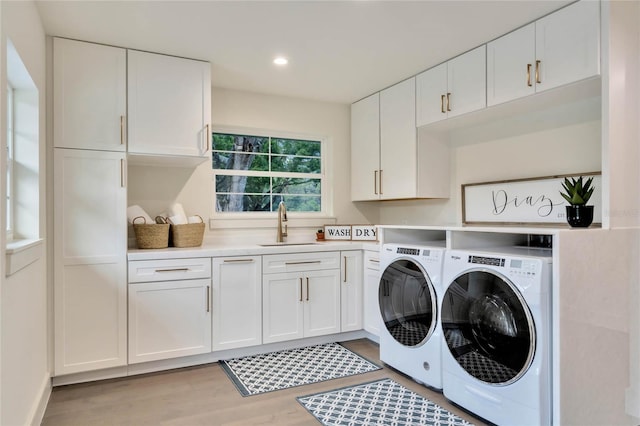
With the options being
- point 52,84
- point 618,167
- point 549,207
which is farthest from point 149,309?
point 618,167

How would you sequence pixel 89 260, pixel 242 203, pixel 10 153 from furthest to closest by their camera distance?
1. pixel 242 203
2. pixel 89 260
3. pixel 10 153

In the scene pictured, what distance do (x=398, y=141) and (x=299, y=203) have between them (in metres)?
1.21

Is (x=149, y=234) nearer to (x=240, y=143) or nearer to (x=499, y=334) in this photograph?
(x=240, y=143)

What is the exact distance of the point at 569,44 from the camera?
7.58 ft

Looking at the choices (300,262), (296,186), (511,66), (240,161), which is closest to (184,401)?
(300,262)

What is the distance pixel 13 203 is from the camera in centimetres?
227

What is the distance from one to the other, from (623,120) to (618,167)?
10.1 inches

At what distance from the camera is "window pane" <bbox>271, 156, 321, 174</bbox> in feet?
13.6

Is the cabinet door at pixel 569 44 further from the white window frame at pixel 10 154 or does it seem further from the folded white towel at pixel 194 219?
the white window frame at pixel 10 154

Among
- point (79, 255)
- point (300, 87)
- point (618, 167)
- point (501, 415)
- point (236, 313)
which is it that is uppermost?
point (300, 87)

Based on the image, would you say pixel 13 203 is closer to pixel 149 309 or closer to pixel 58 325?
pixel 58 325

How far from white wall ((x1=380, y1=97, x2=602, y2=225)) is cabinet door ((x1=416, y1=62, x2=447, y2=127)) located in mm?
187

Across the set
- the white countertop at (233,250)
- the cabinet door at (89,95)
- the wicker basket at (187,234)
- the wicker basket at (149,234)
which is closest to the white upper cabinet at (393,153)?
the white countertop at (233,250)

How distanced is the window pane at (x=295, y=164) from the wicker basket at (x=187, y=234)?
1.11 meters
